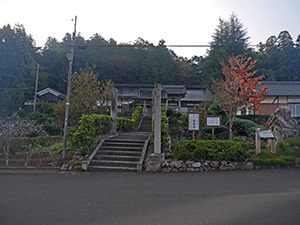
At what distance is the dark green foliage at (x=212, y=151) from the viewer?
748 cm

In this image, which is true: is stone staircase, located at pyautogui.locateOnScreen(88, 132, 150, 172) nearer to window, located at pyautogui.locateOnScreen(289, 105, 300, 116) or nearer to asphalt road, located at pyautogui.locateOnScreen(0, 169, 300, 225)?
asphalt road, located at pyautogui.locateOnScreen(0, 169, 300, 225)

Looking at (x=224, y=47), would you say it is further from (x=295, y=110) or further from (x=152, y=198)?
(x=152, y=198)

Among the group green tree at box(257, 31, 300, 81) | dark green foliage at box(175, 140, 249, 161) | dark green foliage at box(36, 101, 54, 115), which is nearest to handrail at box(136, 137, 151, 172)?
dark green foliage at box(175, 140, 249, 161)

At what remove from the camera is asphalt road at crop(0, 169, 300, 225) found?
11.2 ft

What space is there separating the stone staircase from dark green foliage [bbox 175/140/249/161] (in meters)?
1.69

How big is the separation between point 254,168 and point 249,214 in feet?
14.6

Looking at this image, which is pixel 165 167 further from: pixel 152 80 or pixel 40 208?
pixel 152 80

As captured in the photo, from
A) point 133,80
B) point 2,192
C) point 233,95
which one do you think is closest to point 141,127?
point 233,95

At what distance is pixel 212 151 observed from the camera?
24.7 feet

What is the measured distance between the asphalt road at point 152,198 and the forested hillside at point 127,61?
15.2 meters

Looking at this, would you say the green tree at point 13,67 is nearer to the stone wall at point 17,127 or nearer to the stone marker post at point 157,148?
the stone wall at point 17,127

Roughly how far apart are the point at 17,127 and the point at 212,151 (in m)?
20.7

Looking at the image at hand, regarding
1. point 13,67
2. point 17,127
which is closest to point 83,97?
point 17,127

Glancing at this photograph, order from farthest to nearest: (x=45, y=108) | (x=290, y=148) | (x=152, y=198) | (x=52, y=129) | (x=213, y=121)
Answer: (x=45, y=108), (x=52, y=129), (x=213, y=121), (x=290, y=148), (x=152, y=198)
